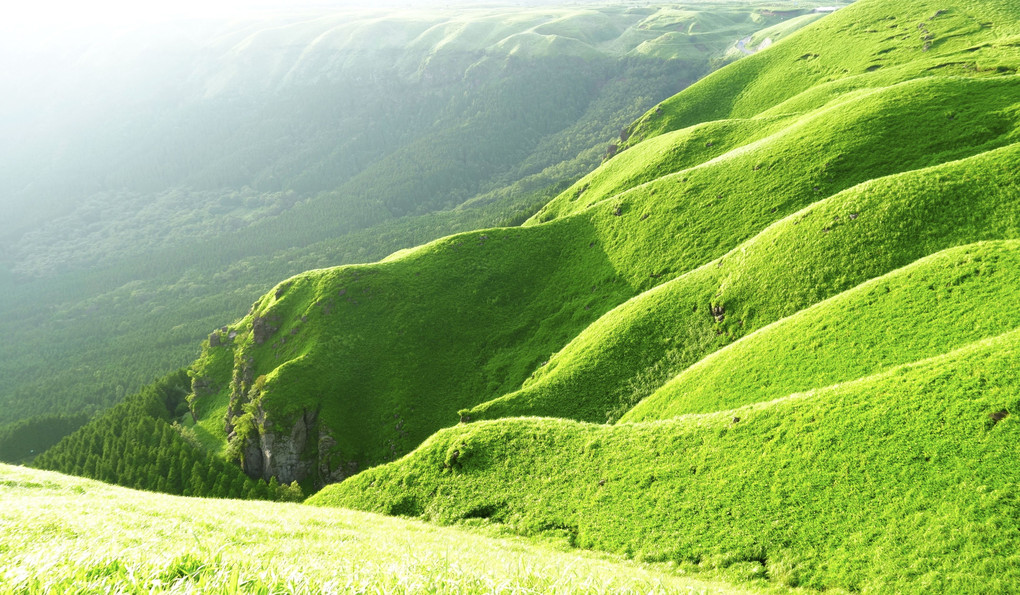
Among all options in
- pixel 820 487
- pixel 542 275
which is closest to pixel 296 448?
pixel 542 275

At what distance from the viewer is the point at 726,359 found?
53625 millimetres

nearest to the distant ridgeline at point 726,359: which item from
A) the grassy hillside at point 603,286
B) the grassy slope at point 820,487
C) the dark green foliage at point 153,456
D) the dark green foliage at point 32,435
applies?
the grassy slope at point 820,487

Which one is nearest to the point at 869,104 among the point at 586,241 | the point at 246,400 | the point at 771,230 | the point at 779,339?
the point at 771,230

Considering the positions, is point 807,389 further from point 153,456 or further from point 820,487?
point 153,456

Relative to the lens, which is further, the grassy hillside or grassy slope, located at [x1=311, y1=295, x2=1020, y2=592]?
the grassy hillside

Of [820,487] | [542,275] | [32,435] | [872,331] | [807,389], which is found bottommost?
[32,435]

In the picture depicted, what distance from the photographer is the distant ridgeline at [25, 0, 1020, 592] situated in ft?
89.0

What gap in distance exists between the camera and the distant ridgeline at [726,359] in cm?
2714

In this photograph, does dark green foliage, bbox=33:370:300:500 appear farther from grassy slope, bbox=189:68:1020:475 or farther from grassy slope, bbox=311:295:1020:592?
grassy slope, bbox=311:295:1020:592

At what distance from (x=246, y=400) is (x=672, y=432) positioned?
320 feet

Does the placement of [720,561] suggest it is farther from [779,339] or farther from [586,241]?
[586,241]

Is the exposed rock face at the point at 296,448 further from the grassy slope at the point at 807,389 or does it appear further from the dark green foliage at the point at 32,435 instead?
the dark green foliage at the point at 32,435

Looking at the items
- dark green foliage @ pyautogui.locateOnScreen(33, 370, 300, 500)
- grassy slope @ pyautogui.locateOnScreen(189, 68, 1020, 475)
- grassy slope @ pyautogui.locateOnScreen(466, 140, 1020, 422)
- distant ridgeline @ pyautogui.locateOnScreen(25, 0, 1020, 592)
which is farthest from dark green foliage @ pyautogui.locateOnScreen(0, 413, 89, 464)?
grassy slope @ pyautogui.locateOnScreen(466, 140, 1020, 422)

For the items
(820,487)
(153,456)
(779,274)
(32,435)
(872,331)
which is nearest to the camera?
(820,487)
